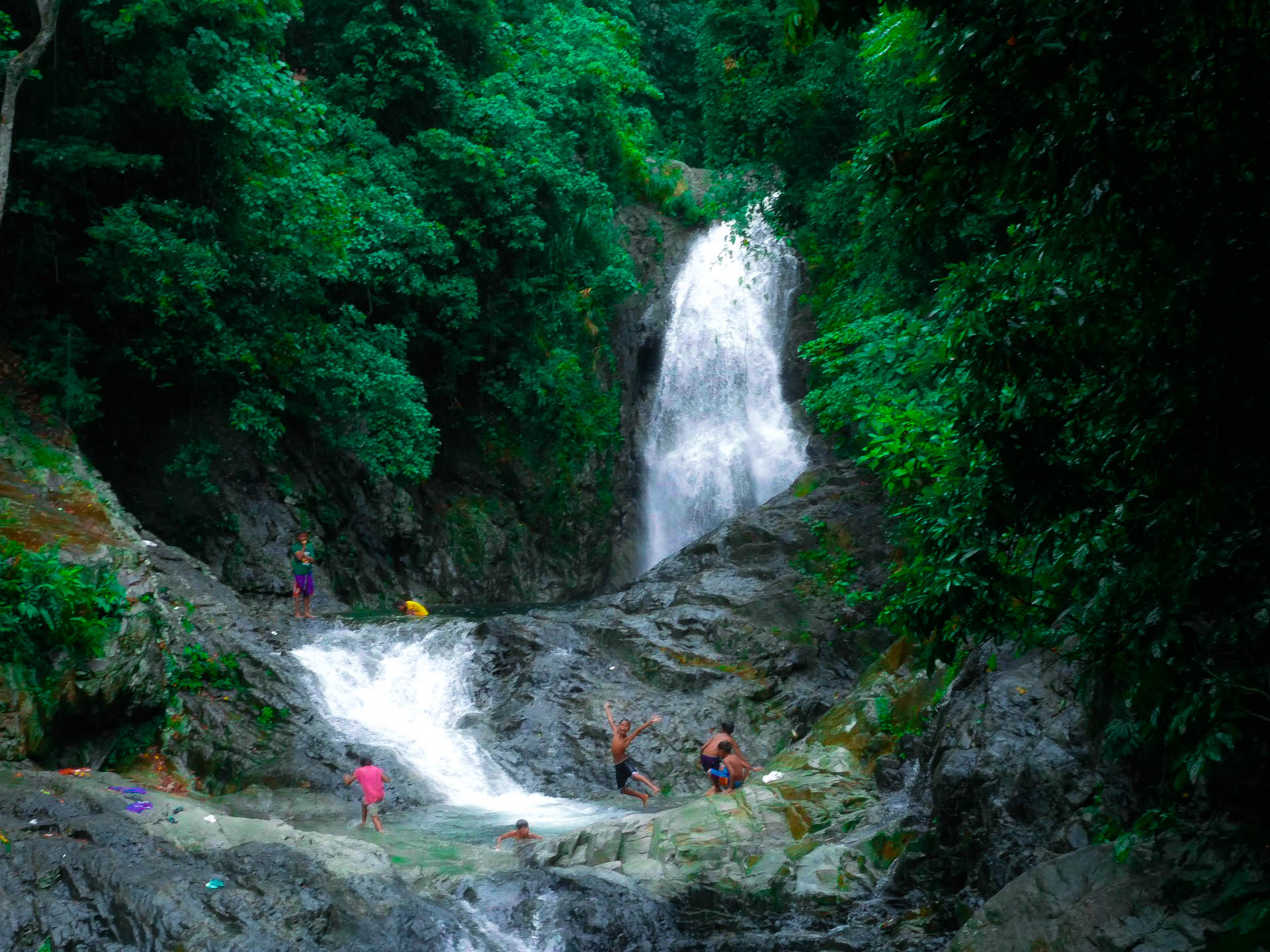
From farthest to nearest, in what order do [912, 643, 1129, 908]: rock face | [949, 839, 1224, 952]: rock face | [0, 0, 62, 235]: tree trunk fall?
[0, 0, 62, 235]: tree trunk < [912, 643, 1129, 908]: rock face < [949, 839, 1224, 952]: rock face

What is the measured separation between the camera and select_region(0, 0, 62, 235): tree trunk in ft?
39.0

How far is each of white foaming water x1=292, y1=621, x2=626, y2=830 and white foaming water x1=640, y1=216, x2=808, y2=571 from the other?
981cm

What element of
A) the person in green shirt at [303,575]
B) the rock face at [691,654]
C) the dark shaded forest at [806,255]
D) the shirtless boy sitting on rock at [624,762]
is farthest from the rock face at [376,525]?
the shirtless boy sitting on rock at [624,762]

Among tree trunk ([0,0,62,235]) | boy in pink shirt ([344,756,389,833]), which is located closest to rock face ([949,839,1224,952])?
boy in pink shirt ([344,756,389,833])

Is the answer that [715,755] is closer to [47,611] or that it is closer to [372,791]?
[372,791]

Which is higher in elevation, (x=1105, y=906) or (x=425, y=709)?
(x=1105, y=906)

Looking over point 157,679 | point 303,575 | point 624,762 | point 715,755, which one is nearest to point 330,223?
point 303,575

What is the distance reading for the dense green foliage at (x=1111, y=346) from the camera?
4.47 meters

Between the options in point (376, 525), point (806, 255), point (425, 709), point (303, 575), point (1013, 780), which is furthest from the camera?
point (376, 525)

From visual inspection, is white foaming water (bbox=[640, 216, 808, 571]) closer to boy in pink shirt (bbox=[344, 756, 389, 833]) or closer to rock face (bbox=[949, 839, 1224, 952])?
boy in pink shirt (bbox=[344, 756, 389, 833])

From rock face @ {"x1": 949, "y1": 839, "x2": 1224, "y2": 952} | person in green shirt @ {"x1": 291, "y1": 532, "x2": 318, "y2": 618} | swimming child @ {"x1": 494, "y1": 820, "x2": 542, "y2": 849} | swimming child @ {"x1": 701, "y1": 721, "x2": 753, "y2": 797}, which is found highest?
person in green shirt @ {"x1": 291, "y1": 532, "x2": 318, "y2": 618}

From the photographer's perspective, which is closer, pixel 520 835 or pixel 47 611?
pixel 47 611

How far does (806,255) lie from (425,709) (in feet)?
35.4

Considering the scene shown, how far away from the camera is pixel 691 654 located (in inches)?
595
